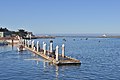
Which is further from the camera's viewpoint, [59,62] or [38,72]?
[59,62]

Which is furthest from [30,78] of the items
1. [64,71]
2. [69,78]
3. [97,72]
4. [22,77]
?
[97,72]

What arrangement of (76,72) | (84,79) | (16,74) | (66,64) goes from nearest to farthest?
(84,79)
(16,74)
(76,72)
(66,64)

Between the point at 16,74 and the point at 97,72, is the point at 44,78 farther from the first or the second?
the point at 97,72

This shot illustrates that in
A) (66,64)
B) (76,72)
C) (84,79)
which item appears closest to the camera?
(84,79)

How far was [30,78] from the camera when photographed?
51281mm

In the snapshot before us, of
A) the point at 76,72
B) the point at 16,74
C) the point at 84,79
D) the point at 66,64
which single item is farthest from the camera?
the point at 66,64

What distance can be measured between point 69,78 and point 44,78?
4.14m

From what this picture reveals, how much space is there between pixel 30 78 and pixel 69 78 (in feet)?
21.1

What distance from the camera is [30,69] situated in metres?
61.9

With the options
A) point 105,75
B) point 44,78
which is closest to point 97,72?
point 105,75

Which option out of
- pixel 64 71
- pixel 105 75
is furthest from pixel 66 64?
pixel 105 75

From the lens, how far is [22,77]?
52.0m

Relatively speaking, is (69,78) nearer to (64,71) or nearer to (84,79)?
(84,79)

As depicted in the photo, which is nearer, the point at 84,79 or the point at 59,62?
the point at 84,79
